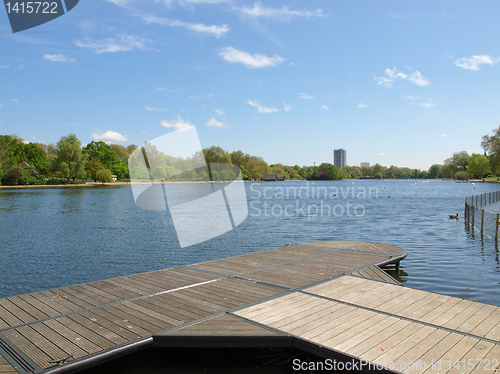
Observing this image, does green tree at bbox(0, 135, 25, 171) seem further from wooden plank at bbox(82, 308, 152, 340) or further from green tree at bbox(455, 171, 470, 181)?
green tree at bbox(455, 171, 470, 181)

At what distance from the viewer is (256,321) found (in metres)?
5.83

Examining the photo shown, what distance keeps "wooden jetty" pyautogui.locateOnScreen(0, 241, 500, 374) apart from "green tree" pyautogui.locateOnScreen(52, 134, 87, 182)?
96500 millimetres

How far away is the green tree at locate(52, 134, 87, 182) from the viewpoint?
9288 centimetres

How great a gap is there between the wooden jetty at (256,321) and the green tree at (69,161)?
96500 mm

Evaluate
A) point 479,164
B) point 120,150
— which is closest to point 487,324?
point 479,164

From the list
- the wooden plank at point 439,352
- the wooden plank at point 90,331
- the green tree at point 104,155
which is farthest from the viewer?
the green tree at point 104,155

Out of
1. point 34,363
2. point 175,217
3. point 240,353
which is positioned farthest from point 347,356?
point 175,217

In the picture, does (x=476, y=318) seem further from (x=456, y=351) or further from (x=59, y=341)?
(x=59, y=341)

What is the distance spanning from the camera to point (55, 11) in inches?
559

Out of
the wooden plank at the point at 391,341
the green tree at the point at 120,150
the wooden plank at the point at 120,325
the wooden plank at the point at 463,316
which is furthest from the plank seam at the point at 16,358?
the green tree at the point at 120,150

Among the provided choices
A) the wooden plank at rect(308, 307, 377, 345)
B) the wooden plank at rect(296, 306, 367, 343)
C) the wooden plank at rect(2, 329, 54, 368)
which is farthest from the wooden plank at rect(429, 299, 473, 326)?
the wooden plank at rect(2, 329, 54, 368)

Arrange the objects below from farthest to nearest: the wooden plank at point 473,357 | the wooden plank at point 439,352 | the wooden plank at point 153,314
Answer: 1. the wooden plank at point 153,314
2. the wooden plank at point 439,352
3. the wooden plank at point 473,357

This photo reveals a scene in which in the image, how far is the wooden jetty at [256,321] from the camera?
15.4 feet

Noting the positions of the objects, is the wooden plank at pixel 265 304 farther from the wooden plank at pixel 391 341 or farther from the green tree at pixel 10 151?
the green tree at pixel 10 151
